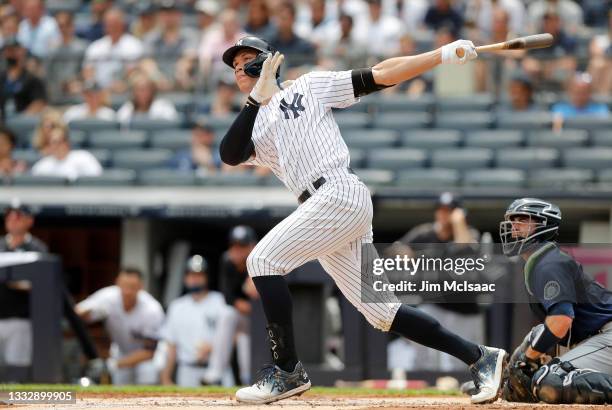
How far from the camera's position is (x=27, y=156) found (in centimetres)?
1106

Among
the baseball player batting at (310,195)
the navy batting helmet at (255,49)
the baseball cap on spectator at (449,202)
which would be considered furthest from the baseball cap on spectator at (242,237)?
the navy batting helmet at (255,49)

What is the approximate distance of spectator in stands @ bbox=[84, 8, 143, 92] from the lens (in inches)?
463

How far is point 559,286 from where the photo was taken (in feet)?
17.7

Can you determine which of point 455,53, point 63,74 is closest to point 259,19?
point 63,74

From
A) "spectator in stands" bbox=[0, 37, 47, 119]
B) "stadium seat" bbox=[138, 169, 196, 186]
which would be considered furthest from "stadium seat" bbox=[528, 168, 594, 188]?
"spectator in stands" bbox=[0, 37, 47, 119]

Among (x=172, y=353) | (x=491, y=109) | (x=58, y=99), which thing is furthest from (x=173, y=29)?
(x=172, y=353)

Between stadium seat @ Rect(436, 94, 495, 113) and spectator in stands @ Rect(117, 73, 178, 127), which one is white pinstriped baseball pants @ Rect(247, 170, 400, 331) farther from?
Result: spectator in stands @ Rect(117, 73, 178, 127)

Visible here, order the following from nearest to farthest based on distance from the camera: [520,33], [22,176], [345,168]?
[345,168] < [22,176] < [520,33]

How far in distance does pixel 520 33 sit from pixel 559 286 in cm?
642

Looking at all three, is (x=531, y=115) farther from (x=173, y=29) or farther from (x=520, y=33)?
(x=173, y=29)

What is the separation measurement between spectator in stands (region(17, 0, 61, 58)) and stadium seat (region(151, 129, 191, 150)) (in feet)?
6.72

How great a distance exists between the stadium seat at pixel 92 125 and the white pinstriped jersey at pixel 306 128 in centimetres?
616

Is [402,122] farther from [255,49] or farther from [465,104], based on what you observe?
[255,49]

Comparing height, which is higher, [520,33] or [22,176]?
[520,33]
